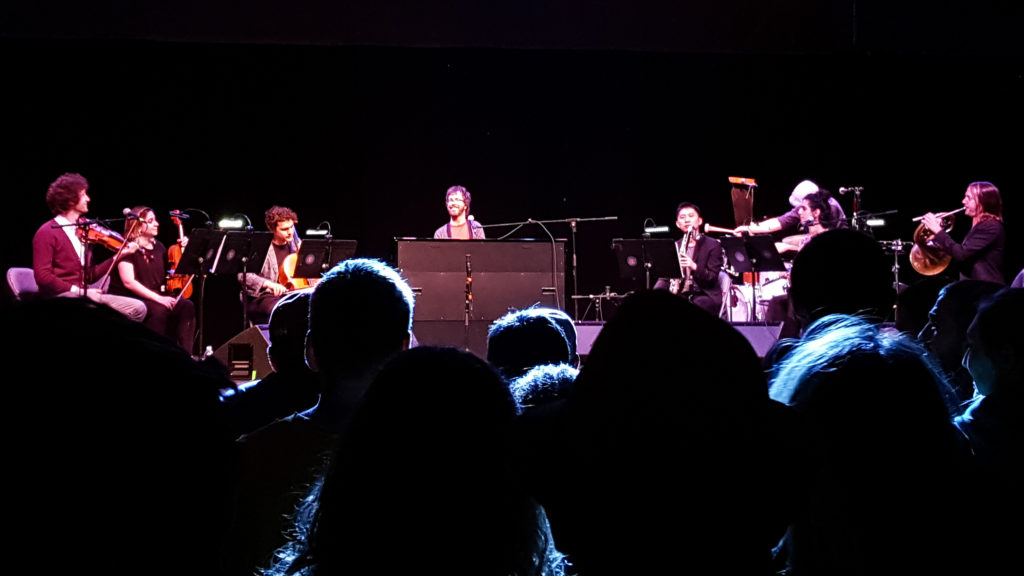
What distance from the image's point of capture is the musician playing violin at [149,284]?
7.71 m

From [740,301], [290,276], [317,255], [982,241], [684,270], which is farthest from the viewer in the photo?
[740,301]

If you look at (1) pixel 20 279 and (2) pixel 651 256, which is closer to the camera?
(1) pixel 20 279

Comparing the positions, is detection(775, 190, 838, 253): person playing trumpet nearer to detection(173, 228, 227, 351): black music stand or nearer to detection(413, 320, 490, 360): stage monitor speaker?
detection(413, 320, 490, 360): stage monitor speaker

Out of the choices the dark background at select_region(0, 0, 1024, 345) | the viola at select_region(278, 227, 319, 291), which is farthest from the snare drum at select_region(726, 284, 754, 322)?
the viola at select_region(278, 227, 319, 291)

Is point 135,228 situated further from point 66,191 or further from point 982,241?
point 982,241

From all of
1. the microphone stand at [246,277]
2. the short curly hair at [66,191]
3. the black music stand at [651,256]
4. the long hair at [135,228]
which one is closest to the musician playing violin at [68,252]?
the short curly hair at [66,191]

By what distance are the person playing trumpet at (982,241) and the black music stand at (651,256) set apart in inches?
103

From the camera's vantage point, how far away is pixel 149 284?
801 cm

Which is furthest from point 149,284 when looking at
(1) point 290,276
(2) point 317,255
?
(2) point 317,255

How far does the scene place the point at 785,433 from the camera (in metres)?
1.22

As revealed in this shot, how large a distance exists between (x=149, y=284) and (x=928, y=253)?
25.8ft

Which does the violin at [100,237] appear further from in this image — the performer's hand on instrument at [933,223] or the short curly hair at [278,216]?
the performer's hand on instrument at [933,223]

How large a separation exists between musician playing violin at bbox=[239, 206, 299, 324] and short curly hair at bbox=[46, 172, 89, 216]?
62.1 inches

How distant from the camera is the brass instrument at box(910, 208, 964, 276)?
8.59 m
